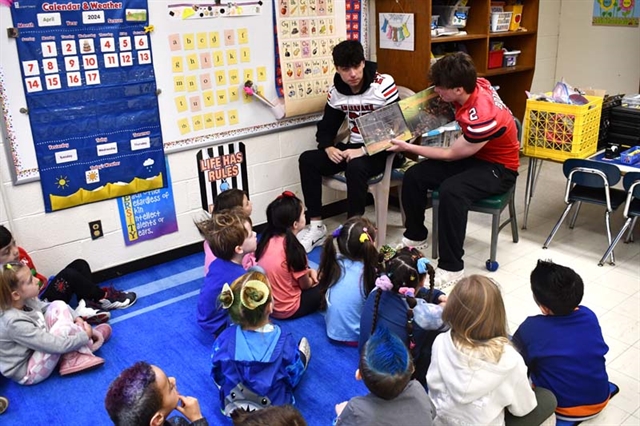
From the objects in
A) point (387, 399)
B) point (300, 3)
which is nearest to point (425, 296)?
point (387, 399)

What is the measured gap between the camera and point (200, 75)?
356 centimetres

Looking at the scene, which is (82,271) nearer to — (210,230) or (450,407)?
(210,230)

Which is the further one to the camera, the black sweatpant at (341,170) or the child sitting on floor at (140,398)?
the black sweatpant at (341,170)

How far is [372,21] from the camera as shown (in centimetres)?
428

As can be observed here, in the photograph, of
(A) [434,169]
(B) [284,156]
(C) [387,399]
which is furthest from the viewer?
(B) [284,156]

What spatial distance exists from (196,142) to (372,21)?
163 cm

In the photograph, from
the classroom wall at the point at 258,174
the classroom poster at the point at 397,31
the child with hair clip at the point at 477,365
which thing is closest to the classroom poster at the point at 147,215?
the classroom wall at the point at 258,174

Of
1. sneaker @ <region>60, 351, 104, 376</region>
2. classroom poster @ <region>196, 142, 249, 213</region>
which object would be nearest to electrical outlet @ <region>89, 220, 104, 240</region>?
classroom poster @ <region>196, 142, 249, 213</region>

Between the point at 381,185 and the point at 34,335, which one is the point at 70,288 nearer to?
the point at 34,335

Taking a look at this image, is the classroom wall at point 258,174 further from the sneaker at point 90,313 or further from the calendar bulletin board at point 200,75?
the sneaker at point 90,313

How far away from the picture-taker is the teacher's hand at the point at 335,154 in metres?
3.85

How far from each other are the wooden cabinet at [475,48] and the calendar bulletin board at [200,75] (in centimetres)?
46

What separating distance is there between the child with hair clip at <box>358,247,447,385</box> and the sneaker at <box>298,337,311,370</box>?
39 centimetres

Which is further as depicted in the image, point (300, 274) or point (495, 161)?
point (495, 161)
